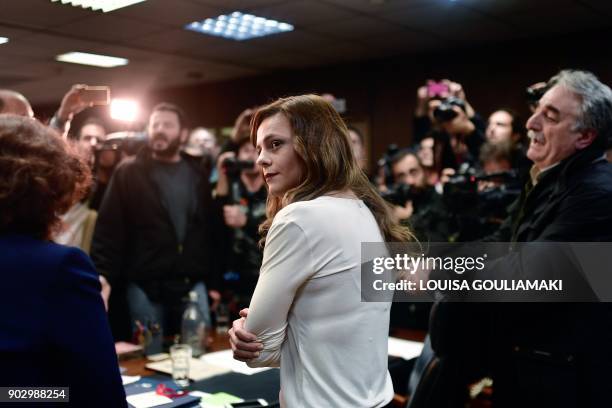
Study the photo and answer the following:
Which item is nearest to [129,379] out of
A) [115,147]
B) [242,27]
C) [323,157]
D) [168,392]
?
[168,392]

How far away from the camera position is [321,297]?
44.4 inches

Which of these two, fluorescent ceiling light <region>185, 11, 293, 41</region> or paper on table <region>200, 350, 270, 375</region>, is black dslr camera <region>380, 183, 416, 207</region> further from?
fluorescent ceiling light <region>185, 11, 293, 41</region>

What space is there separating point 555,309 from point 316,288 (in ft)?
3.02

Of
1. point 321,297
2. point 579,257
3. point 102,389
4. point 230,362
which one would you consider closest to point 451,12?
point 579,257

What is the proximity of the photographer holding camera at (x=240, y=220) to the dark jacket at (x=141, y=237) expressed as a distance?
0.16 m

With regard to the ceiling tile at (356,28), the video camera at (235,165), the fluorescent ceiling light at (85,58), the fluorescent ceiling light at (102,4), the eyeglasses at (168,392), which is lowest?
the eyeglasses at (168,392)

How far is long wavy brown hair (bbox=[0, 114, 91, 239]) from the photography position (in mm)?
931

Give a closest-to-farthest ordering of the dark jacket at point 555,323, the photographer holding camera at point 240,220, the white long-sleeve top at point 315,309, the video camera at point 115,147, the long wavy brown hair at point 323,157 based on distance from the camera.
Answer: the white long-sleeve top at point 315,309 < the long wavy brown hair at point 323,157 < the dark jacket at point 555,323 < the photographer holding camera at point 240,220 < the video camera at point 115,147

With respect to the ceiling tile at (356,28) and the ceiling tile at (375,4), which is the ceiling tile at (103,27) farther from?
the ceiling tile at (356,28)

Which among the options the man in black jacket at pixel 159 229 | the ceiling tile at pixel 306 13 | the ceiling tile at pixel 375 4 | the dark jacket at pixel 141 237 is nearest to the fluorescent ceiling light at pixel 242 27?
the ceiling tile at pixel 306 13

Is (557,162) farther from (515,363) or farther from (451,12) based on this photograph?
(451,12)

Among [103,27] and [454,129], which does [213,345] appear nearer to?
[103,27]

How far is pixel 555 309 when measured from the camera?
1687 mm

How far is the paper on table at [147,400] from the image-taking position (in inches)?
59.9
